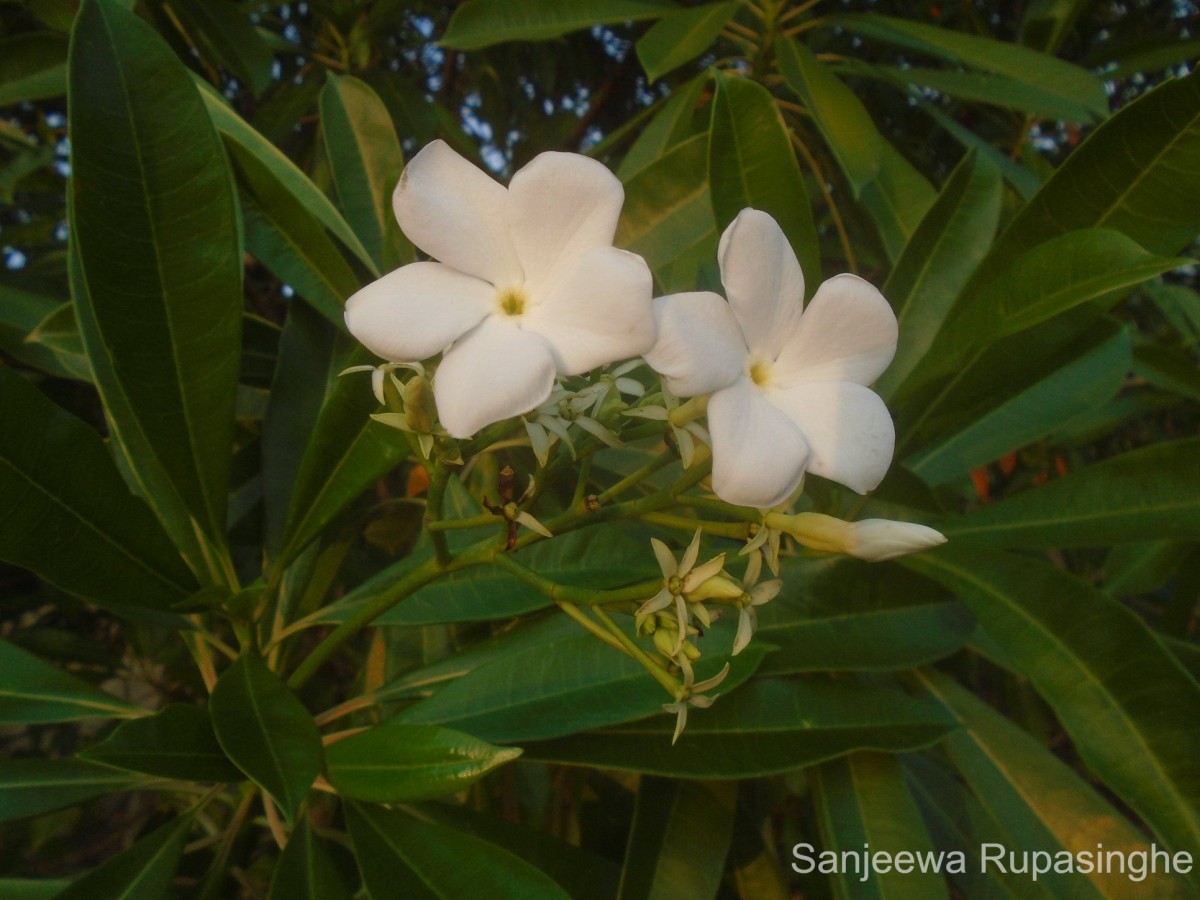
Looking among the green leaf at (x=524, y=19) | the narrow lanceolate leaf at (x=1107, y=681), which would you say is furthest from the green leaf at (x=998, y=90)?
the narrow lanceolate leaf at (x=1107, y=681)

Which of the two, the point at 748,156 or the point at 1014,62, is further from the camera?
the point at 1014,62

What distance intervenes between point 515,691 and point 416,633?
1.11ft

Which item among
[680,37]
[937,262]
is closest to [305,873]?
[937,262]

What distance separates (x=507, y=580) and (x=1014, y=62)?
1.10m

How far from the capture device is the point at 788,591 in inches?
37.6

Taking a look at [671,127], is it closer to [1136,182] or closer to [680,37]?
[680,37]

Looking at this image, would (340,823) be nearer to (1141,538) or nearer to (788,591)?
(788,591)

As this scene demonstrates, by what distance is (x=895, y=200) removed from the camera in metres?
1.24

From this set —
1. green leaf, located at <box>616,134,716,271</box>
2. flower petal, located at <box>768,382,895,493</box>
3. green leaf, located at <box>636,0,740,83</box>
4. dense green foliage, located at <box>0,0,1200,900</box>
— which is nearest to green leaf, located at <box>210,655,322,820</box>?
dense green foliage, located at <box>0,0,1200,900</box>

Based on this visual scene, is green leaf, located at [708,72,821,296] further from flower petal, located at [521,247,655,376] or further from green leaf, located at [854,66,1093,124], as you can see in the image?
green leaf, located at [854,66,1093,124]

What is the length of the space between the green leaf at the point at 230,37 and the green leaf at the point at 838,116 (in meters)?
0.78

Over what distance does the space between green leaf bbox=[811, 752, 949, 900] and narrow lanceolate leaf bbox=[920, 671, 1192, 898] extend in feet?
0.54

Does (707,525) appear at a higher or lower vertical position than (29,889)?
higher

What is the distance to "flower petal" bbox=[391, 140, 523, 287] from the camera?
54 centimetres
